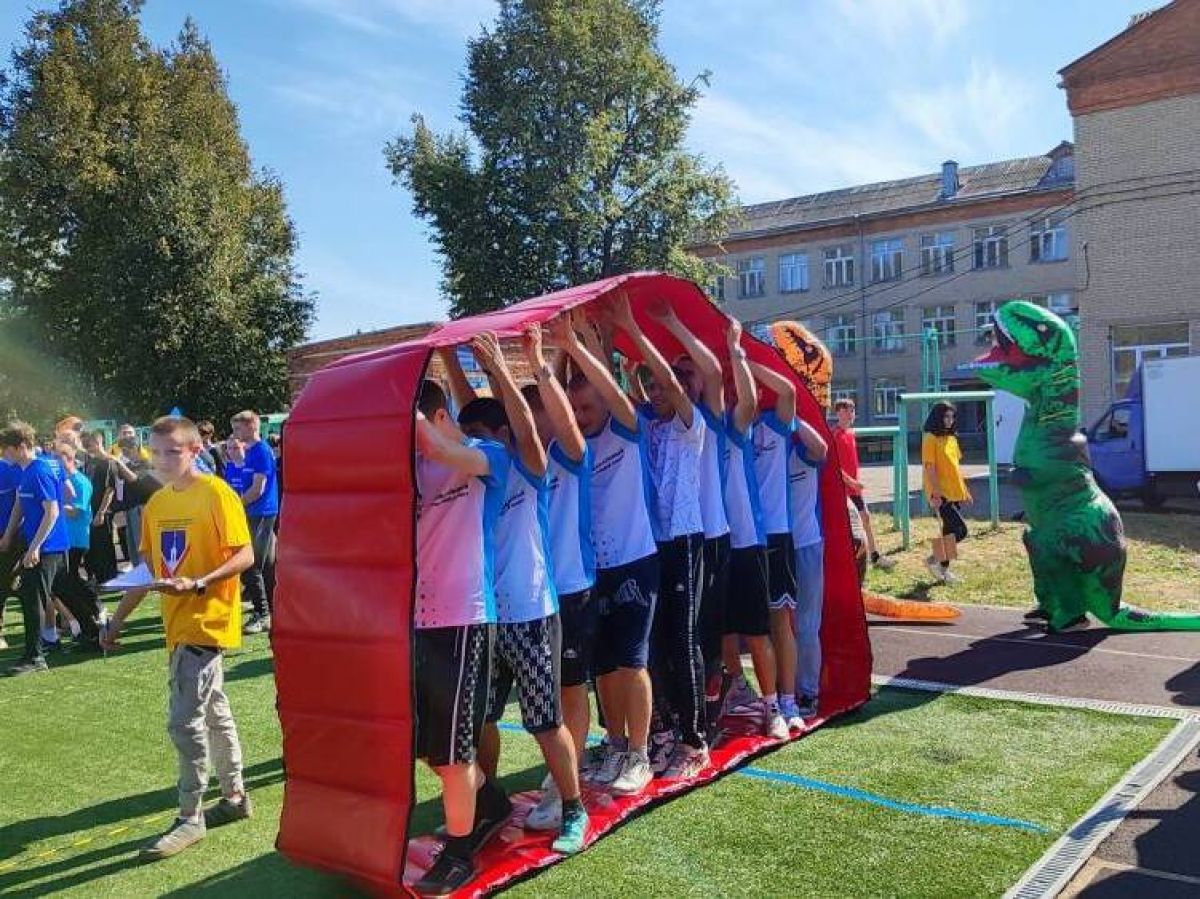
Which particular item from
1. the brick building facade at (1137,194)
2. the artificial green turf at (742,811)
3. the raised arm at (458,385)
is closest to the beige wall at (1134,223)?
the brick building facade at (1137,194)

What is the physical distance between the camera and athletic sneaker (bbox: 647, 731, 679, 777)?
5.10 m

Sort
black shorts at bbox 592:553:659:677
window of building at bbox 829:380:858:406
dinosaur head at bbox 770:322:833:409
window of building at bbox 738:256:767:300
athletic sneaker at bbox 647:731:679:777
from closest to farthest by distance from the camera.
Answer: black shorts at bbox 592:553:659:677, athletic sneaker at bbox 647:731:679:777, dinosaur head at bbox 770:322:833:409, window of building at bbox 829:380:858:406, window of building at bbox 738:256:767:300

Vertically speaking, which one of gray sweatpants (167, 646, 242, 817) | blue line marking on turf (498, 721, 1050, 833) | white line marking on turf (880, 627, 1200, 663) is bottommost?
white line marking on turf (880, 627, 1200, 663)

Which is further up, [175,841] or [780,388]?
[780,388]

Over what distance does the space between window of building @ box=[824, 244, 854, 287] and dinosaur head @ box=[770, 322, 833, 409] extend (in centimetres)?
3736

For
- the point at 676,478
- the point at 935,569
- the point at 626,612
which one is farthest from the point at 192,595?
the point at 935,569

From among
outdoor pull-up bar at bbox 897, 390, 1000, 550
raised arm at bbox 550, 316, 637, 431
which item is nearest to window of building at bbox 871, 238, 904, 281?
outdoor pull-up bar at bbox 897, 390, 1000, 550

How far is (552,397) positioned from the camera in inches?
164

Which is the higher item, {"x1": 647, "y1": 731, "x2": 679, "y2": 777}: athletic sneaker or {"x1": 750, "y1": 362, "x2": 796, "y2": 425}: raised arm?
{"x1": 750, "y1": 362, "x2": 796, "y2": 425}: raised arm

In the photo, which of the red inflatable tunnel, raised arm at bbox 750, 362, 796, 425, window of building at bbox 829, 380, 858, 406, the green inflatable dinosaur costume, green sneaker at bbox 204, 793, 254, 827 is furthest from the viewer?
window of building at bbox 829, 380, 858, 406

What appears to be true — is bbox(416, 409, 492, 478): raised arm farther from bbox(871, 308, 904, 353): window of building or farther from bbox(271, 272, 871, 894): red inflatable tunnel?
bbox(871, 308, 904, 353): window of building

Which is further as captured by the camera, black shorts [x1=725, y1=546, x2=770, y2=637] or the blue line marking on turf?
black shorts [x1=725, y1=546, x2=770, y2=637]

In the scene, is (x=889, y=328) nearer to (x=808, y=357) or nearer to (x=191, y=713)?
(x=808, y=357)

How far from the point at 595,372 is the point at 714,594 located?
1527 millimetres
